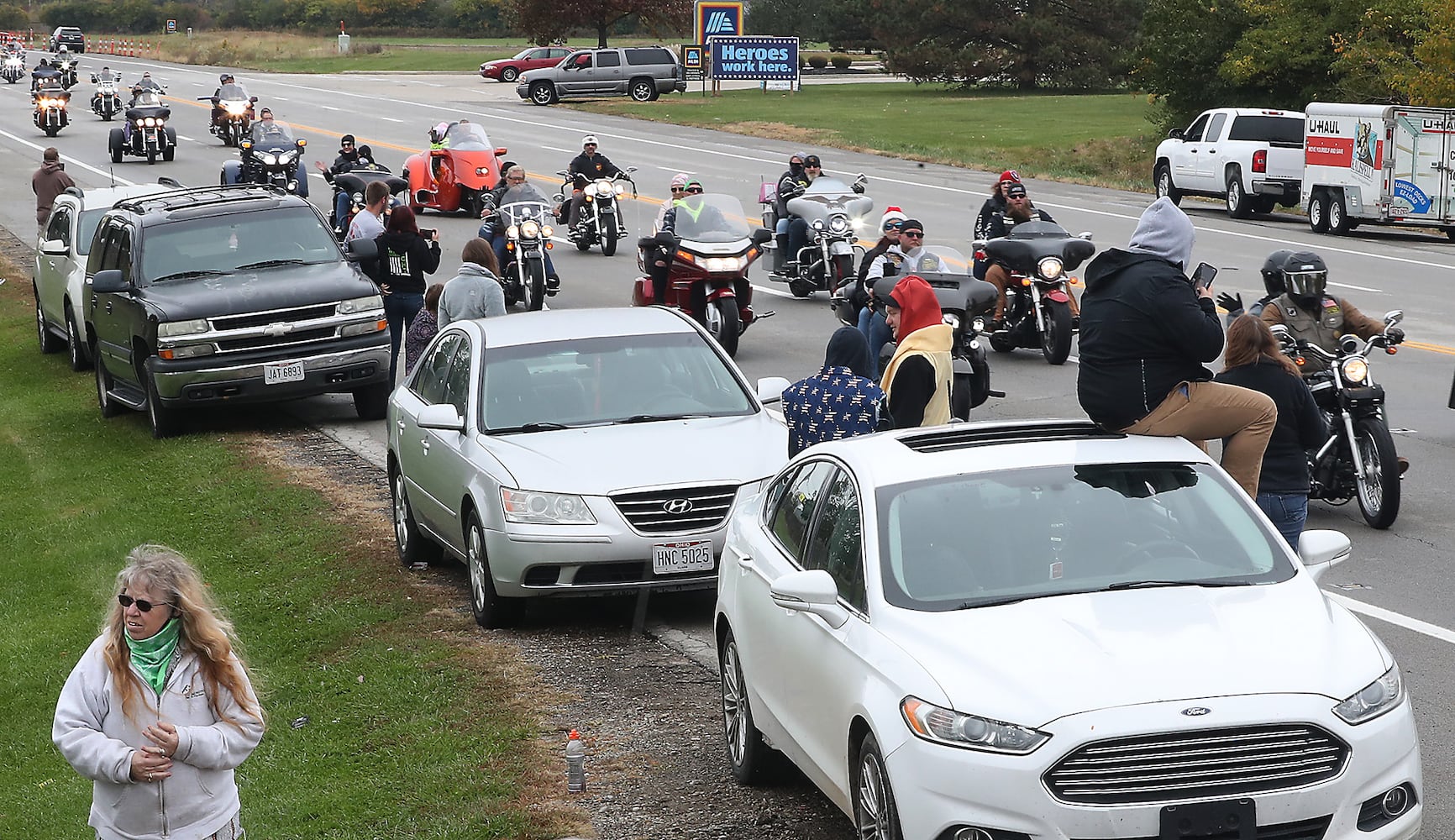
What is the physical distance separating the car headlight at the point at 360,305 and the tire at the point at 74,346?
5.79 m

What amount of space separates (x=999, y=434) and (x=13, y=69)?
86.5 meters

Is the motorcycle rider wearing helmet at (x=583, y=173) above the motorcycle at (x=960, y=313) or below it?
below

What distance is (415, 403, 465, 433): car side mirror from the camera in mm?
10305

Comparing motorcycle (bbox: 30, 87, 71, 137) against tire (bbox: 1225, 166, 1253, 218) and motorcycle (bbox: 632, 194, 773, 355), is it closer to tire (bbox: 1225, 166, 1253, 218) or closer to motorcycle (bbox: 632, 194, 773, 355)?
tire (bbox: 1225, 166, 1253, 218)

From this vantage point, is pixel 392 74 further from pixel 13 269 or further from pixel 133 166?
pixel 13 269

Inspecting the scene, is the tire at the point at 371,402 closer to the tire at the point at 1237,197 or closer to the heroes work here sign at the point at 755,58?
the tire at the point at 1237,197

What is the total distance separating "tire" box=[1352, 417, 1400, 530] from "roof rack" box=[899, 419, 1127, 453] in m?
5.22

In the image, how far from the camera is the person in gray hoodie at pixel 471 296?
14062mm

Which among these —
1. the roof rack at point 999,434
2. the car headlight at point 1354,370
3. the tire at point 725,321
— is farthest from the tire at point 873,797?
the tire at point 725,321

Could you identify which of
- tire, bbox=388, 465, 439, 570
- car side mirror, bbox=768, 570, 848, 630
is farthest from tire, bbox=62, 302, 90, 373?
car side mirror, bbox=768, 570, 848, 630

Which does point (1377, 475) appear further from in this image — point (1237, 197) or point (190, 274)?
point (1237, 197)

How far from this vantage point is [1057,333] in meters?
18.6

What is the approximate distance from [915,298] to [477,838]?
5164 mm

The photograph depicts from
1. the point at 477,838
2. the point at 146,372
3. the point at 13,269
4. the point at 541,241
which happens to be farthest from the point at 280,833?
the point at 13,269
